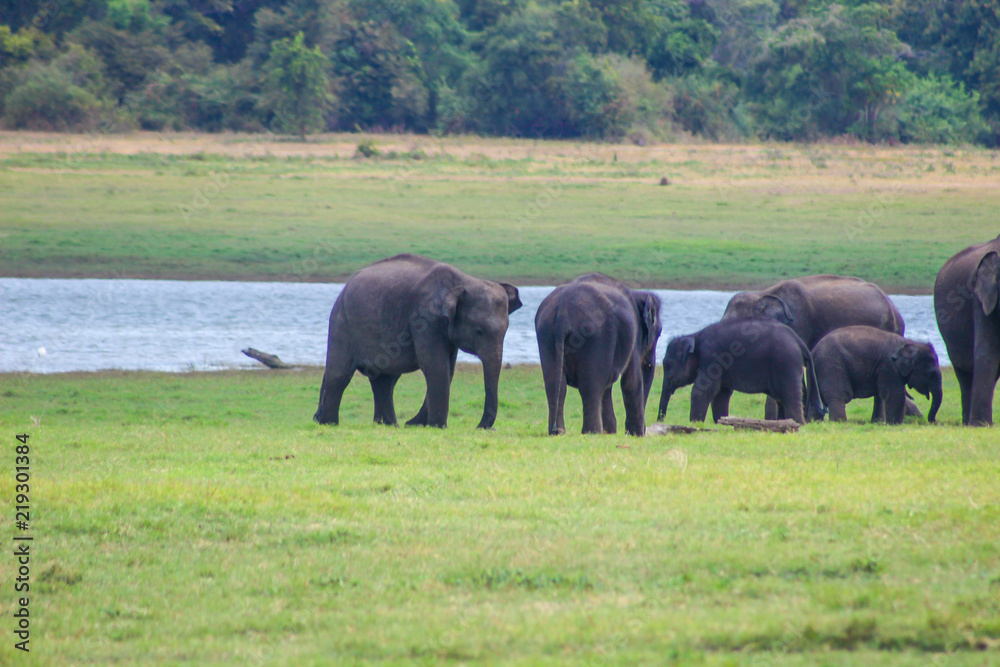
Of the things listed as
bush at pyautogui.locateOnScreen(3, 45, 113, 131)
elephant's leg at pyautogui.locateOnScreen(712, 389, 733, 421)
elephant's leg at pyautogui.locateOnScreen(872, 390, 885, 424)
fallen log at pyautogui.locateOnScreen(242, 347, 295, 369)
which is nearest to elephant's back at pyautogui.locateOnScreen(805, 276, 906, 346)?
elephant's leg at pyautogui.locateOnScreen(872, 390, 885, 424)

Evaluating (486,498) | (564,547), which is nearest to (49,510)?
(486,498)

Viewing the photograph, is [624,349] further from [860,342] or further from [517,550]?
[517,550]

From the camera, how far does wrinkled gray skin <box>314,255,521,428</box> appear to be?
470 inches

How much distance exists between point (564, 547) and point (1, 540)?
125 inches

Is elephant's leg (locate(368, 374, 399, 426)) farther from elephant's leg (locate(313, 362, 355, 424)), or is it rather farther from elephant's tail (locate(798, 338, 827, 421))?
elephant's tail (locate(798, 338, 827, 421))

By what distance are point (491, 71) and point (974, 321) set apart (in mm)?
41038

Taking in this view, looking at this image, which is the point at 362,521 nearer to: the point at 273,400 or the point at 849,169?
the point at 273,400

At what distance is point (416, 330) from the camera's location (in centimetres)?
1210

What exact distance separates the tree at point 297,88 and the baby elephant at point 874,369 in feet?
114

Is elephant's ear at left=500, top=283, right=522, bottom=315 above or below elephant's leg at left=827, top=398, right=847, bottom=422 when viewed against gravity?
above

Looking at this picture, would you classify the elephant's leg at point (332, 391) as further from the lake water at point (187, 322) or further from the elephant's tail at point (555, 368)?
the lake water at point (187, 322)

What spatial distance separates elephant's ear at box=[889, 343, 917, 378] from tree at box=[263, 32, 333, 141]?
1385 inches

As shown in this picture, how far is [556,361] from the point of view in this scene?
11039mm

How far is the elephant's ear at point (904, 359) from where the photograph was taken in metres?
13.2
